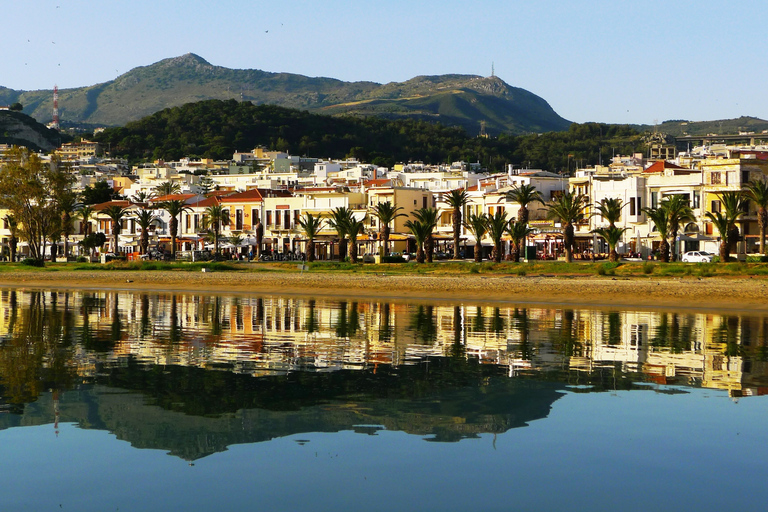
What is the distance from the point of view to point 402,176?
140m

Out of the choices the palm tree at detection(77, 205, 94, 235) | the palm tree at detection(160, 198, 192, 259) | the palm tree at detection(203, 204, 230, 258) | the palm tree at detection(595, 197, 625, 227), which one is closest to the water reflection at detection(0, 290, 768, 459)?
the palm tree at detection(595, 197, 625, 227)

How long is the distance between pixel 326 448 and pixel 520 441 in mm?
3191

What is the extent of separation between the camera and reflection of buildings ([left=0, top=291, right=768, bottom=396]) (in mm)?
24164

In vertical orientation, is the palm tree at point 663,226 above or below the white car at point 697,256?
above

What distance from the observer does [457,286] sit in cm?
5369

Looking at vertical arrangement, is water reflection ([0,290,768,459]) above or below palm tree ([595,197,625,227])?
below

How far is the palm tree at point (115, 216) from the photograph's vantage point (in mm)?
99875

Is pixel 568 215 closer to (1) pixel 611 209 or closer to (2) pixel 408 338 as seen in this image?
(1) pixel 611 209

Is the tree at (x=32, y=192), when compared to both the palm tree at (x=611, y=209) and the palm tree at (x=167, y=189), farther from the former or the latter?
the palm tree at (x=611, y=209)

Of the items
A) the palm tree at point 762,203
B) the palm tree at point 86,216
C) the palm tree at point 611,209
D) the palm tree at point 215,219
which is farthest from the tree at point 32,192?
the palm tree at point 762,203

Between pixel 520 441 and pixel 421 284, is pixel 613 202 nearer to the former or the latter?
pixel 421 284

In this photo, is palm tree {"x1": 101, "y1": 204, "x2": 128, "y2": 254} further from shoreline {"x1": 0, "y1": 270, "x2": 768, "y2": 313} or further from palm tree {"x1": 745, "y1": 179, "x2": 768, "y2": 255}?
palm tree {"x1": 745, "y1": 179, "x2": 768, "y2": 255}

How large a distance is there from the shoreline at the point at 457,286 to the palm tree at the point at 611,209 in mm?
19257

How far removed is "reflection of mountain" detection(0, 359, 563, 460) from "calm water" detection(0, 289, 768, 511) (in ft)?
0.21
